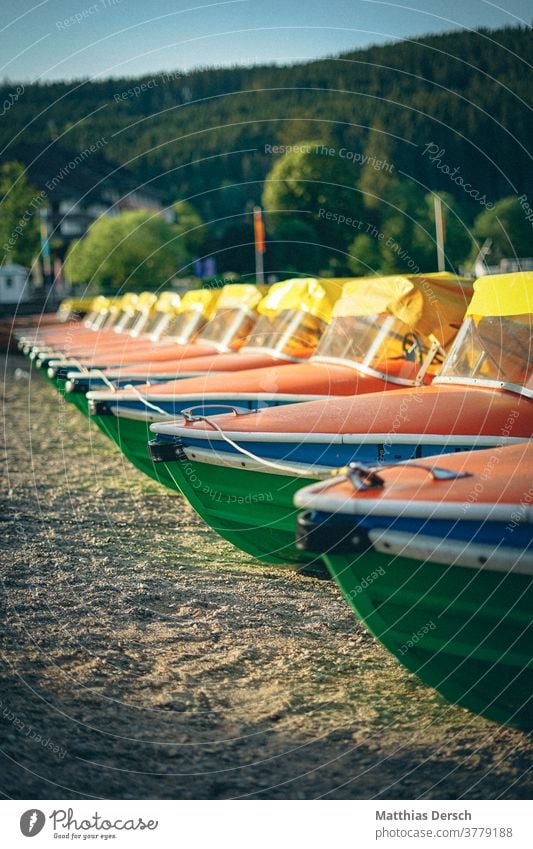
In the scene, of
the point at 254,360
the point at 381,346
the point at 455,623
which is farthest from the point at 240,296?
the point at 455,623

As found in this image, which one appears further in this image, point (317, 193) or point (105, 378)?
point (317, 193)

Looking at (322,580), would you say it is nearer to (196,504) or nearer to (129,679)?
(196,504)

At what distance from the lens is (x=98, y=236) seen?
195 feet

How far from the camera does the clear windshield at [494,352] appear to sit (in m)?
7.19

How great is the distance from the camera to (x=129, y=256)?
52719mm

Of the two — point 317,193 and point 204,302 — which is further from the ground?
point 317,193

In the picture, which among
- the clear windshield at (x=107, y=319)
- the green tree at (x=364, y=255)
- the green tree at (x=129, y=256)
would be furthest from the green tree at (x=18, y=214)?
the clear windshield at (x=107, y=319)

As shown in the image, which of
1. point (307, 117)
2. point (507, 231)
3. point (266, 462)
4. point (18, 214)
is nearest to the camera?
point (266, 462)

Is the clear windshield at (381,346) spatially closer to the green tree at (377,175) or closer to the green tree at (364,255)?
the green tree at (364,255)

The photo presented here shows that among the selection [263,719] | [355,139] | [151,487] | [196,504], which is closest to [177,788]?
[263,719]

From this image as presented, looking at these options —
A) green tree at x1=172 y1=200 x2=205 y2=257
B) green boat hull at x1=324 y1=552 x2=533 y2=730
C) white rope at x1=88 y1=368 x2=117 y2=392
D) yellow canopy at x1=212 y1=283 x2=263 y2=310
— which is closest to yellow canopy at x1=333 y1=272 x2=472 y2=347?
white rope at x1=88 y1=368 x2=117 y2=392

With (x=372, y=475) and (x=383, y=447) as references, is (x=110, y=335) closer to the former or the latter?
(x=383, y=447)

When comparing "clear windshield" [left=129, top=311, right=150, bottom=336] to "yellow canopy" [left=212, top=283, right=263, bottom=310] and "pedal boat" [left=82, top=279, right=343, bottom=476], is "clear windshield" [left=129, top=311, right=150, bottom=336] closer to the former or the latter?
"yellow canopy" [left=212, top=283, right=263, bottom=310]

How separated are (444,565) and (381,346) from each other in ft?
17.8
